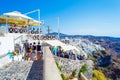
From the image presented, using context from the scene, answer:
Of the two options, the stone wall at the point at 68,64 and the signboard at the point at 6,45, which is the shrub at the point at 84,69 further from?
the signboard at the point at 6,45

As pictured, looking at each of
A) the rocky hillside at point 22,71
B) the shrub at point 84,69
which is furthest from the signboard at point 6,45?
the shrub at point 84,69

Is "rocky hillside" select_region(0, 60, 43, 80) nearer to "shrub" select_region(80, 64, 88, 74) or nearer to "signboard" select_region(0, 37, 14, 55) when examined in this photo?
"signboard" select_region(0, 37, 14, 55)

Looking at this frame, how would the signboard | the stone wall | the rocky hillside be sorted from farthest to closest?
1. the stone wall
2. the signboard
3. the rocky hillside

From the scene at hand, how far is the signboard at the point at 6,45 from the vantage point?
65.6 feet

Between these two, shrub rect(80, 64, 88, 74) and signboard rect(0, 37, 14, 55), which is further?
shrub rect(80, 64, 88, 74)

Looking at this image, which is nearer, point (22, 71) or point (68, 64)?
point (22, 71)

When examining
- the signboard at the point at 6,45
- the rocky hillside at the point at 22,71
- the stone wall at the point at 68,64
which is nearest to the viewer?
the rocky hillside at the point at 22,71

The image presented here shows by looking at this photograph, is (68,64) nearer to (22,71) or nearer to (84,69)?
(84,69)

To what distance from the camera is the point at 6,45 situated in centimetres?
2088

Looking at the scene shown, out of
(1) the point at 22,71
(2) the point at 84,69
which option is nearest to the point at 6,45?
(1) the point at 22,71

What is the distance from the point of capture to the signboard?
19981mm

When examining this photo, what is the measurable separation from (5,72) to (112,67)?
80.7 metres

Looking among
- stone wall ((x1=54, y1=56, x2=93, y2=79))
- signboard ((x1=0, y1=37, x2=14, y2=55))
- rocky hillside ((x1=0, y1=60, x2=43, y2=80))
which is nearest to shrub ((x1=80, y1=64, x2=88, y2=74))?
stone wall ((x1=54, y1=56, x2=93, y2=79))

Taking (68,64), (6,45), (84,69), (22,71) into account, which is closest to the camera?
(22,71)
